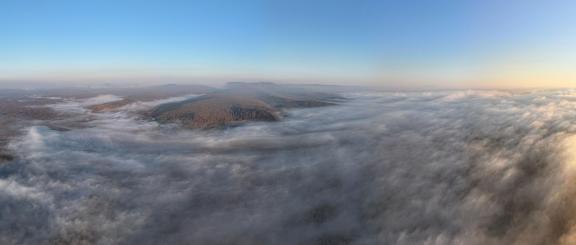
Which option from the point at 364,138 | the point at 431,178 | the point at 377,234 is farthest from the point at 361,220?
the point at 364,138

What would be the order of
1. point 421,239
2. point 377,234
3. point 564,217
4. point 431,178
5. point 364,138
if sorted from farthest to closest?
point 364,138, point 431,178, point 377,234, point 421,239, point 564,217

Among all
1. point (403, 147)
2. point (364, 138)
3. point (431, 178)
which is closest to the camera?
point (431, 178)

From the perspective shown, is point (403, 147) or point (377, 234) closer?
point (377, 234)

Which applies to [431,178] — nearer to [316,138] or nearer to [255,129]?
[316,138]

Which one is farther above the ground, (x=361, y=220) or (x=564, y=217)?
(x=564, y=217)

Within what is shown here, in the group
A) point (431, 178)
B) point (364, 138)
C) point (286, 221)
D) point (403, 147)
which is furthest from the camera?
point (364, 138)

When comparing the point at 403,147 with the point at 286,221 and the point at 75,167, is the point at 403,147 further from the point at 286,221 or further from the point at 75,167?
the point at 75,167

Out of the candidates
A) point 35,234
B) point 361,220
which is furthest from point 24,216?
point 361,220

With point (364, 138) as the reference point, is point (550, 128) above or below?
above

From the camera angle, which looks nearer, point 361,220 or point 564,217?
point 564,217
